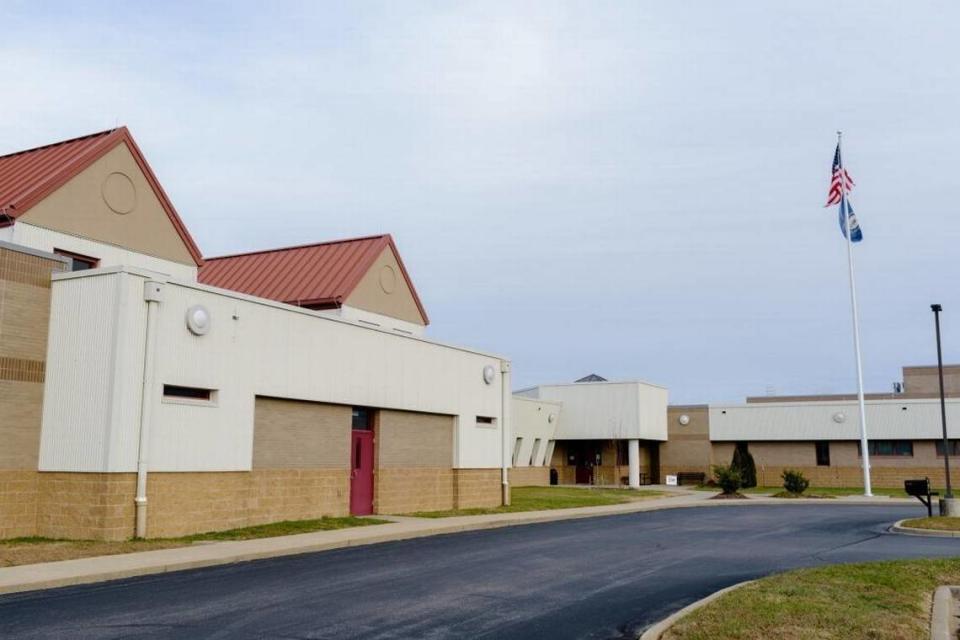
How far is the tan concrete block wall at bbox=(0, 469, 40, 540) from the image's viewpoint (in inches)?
720

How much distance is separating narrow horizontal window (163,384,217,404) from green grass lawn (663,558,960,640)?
1327 centimetres

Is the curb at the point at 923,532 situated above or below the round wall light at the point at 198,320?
below

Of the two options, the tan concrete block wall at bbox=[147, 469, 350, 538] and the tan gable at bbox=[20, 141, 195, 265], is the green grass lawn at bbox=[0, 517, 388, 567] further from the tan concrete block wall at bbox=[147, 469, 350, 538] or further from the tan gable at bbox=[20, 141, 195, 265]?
the tan gable at bbox=[20, 141, 195, 265]

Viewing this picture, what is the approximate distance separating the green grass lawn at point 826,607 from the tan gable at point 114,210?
19.9m

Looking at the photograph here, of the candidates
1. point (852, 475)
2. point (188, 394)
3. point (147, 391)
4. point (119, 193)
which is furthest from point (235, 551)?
point (852, 475)

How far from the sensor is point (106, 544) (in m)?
17.6

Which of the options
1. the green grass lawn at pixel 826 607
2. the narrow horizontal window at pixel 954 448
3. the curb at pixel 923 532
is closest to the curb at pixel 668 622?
the green grass lawn at pixel 826 607

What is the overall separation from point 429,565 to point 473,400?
16.8 metres

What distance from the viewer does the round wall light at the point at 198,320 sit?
20422mm

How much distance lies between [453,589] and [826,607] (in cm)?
520

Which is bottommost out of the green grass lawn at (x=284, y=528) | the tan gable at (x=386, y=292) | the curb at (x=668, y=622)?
the curb at (x=668, y=622)

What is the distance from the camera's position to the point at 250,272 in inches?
1398

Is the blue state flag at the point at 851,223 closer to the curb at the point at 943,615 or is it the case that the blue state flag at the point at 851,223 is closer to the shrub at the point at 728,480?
the shrub at the point at 728,480

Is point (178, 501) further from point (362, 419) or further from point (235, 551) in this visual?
point (362, 419)
